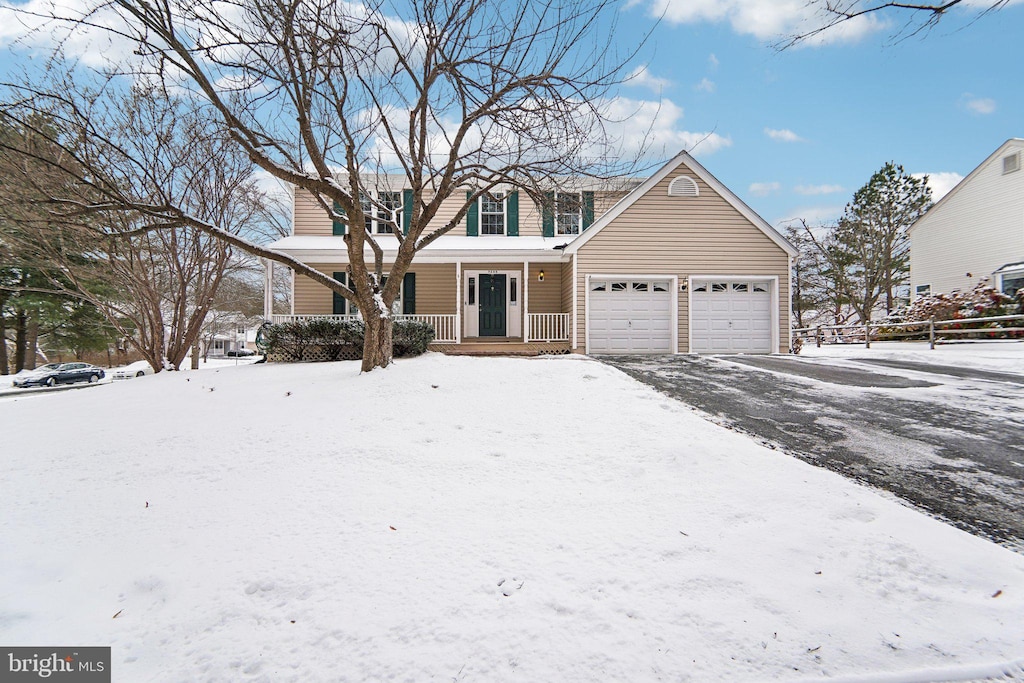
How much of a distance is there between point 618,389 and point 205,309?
1237cm

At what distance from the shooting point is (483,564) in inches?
96.7

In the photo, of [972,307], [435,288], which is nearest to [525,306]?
[435,288]

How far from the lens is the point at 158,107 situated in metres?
10.9

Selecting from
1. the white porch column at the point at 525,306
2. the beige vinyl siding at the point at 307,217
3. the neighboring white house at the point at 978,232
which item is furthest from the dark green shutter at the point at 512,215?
the neighboring white house at the point at 978,232

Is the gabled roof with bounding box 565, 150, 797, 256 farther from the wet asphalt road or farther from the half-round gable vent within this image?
the wet asphalt road

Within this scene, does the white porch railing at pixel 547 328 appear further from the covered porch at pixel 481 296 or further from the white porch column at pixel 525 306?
the white porch column at pixel 525 306

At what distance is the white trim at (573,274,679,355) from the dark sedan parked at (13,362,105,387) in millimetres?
23505

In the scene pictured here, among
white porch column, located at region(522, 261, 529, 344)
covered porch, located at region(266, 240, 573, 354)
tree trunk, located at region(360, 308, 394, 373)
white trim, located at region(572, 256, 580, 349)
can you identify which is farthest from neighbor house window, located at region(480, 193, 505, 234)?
tree trunk, located at region(360, 308, 394, 373)

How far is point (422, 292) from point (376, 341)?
23.5 ft

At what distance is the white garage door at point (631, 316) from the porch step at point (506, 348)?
1221mm

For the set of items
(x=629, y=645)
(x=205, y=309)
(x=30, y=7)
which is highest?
(x=30, y=7)

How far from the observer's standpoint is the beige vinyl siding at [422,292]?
1417 cm

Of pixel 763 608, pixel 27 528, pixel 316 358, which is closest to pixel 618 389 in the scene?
pixel 763 608

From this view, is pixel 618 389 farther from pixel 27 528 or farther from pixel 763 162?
pixel 763 162
